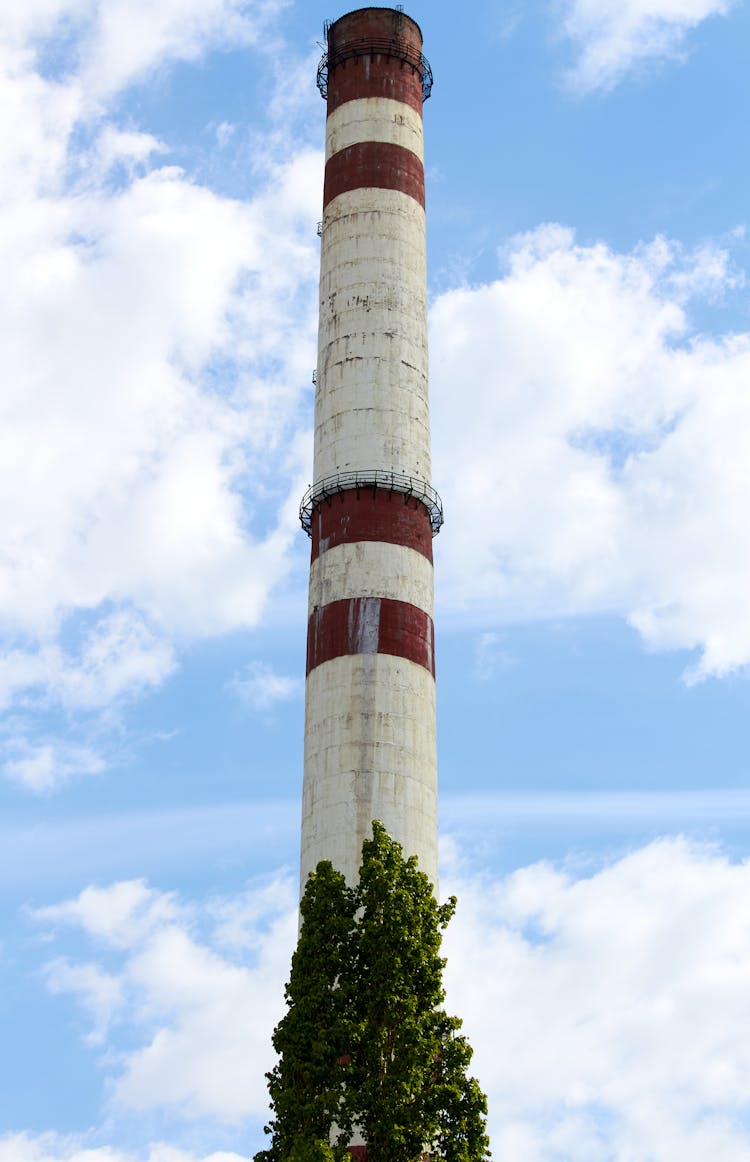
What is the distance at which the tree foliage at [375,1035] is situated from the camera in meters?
37.1

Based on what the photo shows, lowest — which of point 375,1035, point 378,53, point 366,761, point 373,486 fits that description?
point 375,1035

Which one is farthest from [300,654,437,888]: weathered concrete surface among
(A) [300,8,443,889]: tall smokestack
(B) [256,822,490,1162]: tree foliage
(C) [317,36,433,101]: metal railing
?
(C) [317,36,433,101]: metal railing

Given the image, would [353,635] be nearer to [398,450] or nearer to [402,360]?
[398,450]

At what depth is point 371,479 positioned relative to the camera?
56219mm

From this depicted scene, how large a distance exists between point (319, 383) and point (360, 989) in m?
28.7

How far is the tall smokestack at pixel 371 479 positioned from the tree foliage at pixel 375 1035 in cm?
968

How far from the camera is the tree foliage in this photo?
37094mm

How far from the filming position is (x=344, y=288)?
198 ft

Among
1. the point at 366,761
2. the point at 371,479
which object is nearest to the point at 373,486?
the point at 371,479

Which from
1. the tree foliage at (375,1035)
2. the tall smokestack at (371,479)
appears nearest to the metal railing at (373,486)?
the tall smokestack at (371,479)

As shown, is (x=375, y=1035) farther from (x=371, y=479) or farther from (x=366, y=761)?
(x=371, y=479)

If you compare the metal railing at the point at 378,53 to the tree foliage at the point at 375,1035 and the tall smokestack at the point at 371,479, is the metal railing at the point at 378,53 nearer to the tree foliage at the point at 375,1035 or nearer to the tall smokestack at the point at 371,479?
the tall smokestack at the point at 371,479

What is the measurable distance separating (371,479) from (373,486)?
0.30 m

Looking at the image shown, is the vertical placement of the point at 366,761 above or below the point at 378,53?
below
